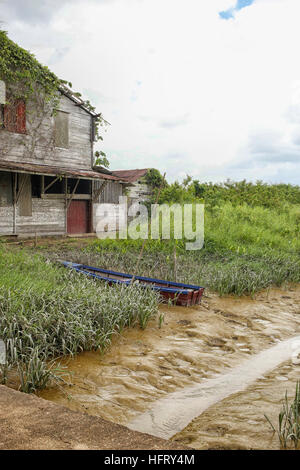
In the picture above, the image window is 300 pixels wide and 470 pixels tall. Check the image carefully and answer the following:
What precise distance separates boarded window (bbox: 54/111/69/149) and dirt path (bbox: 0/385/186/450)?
1555 centimetres

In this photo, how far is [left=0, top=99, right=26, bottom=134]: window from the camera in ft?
50.4

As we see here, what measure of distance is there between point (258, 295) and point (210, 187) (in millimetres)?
17983

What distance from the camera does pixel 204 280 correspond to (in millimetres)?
9828

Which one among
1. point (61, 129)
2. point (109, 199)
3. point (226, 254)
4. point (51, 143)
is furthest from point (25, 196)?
point (226, 254)

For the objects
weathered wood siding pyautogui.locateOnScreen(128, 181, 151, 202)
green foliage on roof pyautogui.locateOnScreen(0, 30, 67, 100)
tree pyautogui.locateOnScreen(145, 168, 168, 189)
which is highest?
green foliage on roof pyautogui.locateOnScreen(0, 30, 67, 100)

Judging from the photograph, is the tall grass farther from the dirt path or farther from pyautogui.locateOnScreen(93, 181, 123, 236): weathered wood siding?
pyautogui.locateOnScreen(93, 181, 123, 236): weathered wood siding

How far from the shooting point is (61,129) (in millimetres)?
17609

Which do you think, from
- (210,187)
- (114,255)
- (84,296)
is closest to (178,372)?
(84,296)

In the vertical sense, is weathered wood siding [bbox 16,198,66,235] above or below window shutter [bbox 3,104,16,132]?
→ below

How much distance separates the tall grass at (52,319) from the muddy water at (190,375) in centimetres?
21

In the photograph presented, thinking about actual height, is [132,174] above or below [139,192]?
above

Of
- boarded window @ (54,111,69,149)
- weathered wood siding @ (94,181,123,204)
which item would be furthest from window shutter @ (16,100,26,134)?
weathered wood siding @ (94,181,123,204)

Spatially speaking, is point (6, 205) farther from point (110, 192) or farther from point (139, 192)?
point (139, 192)

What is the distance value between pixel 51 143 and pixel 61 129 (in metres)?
0.90
